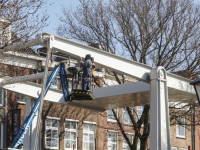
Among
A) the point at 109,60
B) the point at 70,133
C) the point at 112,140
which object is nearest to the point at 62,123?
the point at 70,133

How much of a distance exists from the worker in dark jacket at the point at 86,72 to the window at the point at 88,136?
15729 mm

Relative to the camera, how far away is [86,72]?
1587 centimetres

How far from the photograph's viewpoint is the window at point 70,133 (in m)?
30.4

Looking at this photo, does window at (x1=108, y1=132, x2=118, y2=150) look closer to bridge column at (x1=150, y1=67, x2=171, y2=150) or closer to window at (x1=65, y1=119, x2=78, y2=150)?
window at (x1=65, y1=119, x2=78, y2=150)

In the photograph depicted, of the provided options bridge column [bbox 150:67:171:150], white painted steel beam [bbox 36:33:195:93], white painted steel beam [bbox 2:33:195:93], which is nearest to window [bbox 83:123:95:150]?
white painted steel beam [bbox 2:33:195:93]

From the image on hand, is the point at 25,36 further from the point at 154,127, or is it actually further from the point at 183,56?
the point at 183,56

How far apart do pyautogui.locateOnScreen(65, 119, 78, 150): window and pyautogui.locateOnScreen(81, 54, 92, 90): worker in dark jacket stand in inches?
570

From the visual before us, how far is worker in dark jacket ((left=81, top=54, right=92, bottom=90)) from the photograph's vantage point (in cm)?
1518

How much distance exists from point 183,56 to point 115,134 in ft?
32.2

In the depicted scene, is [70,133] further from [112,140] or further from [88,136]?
[112,140]

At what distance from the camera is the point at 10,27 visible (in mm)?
14156

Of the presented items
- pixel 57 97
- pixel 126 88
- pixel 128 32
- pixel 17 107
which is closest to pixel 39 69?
pixel 17 107

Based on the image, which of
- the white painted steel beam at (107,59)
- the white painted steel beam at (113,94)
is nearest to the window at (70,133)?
the white painted steel beam at (113,94)

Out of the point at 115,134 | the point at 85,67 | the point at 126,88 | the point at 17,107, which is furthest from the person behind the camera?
the point at 115,134
